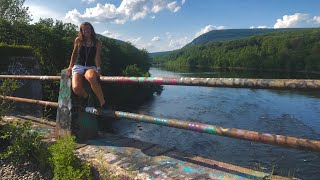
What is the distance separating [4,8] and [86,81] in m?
52.4

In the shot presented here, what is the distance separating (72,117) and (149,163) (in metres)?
1.34

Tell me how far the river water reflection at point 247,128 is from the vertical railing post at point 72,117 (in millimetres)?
5868

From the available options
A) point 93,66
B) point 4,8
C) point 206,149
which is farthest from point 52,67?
point 93,66

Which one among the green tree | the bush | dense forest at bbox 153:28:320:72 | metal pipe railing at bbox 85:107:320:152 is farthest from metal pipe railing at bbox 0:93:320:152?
dense forest at bbox 153:28:320:72

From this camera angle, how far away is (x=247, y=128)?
85.3ft

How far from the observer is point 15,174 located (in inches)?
141

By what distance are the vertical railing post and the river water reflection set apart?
5868 mm

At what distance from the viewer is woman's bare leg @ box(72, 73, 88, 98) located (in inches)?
158

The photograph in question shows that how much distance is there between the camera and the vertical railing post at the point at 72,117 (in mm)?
4027

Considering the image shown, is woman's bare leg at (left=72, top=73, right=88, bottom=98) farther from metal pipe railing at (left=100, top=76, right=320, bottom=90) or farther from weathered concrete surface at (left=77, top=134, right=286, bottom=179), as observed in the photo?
metal pipe railing at (left=100, top=76, right=320, bottom=90)

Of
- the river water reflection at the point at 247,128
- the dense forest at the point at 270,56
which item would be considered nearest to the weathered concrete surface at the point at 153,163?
the river water reflection at the point at 247,128

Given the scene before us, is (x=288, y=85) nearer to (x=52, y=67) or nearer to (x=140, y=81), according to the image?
(x=140, y=81)

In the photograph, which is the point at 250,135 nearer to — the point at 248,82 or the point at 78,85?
the point at 248,82

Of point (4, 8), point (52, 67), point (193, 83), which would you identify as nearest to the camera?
point (193, 83)
